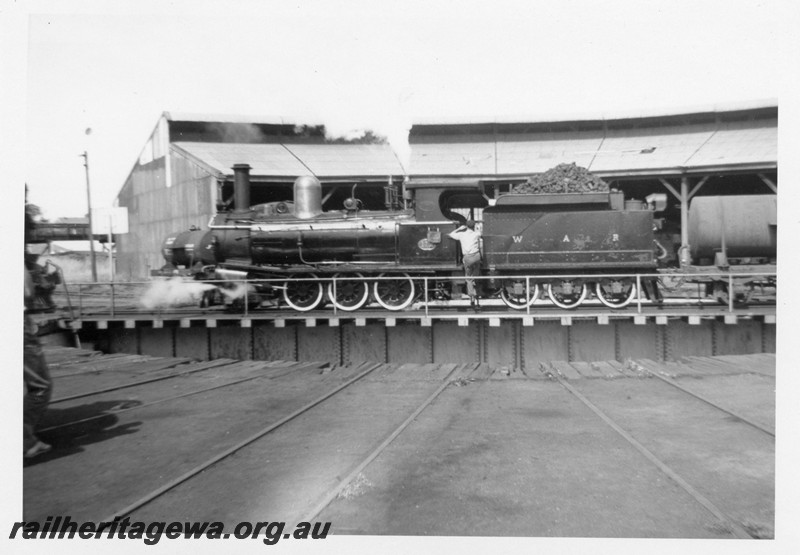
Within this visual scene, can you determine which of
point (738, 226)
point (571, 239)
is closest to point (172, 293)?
point (571, 239)

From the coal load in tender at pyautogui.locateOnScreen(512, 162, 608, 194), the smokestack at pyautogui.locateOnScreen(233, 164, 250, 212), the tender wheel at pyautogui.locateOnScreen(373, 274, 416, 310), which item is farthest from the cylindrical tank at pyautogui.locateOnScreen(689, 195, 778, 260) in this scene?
the smokestack at pyautogui.locateOnScreen(233, 164, 250, 212)

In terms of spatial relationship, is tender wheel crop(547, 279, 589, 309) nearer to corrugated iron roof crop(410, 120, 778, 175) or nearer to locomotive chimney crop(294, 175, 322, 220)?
locomotive chimney crop(294, 175, 322, 220)

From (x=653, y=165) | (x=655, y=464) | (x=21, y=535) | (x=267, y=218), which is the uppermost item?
(x=653, y=165)

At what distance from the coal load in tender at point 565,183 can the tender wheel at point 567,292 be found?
5.61 ft

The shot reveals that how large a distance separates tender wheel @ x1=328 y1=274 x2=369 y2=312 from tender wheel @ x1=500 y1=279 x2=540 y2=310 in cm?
270

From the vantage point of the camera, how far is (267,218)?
389 inches

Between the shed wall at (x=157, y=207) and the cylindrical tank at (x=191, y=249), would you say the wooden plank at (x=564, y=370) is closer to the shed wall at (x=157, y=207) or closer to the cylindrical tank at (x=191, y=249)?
the cylindrical tank at (x=191, y=249)

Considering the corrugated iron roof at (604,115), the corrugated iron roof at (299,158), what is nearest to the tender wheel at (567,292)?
→ the corrugated iron roof at (299,158)

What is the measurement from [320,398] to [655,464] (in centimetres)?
401

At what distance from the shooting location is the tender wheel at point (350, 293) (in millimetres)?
9360

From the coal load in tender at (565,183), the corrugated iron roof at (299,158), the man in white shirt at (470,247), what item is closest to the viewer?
the coal load in tender at (565,183)

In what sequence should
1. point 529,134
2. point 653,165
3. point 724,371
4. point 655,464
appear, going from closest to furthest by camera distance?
point 655,464, point 724,371, point 653,165, point 529,134

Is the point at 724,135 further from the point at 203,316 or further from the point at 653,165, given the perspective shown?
the point at 203,316

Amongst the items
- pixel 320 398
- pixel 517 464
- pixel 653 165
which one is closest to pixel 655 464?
pixel 517 464
